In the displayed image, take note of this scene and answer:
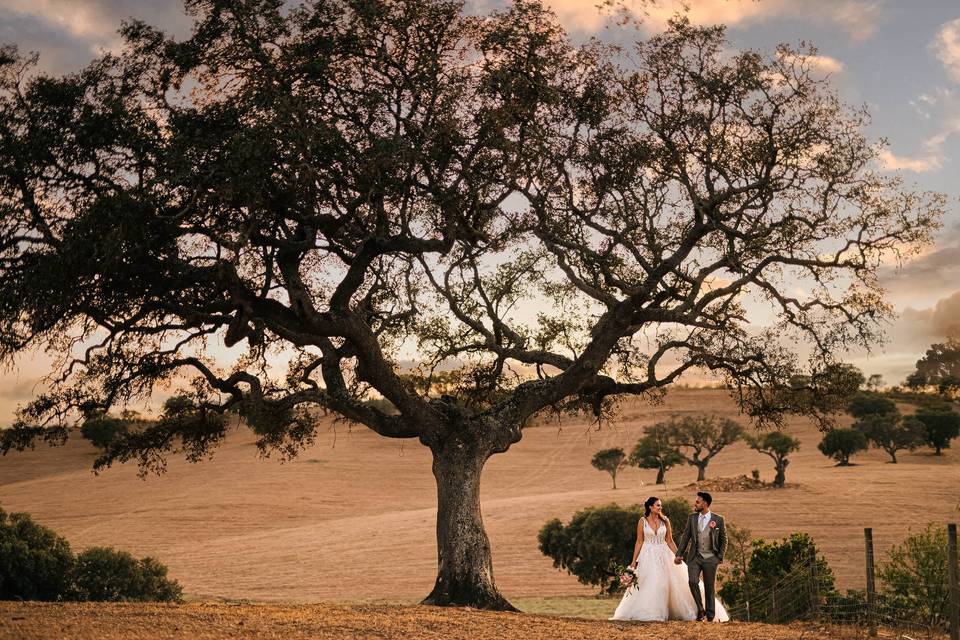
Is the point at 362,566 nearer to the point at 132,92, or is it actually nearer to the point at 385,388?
the point at 385,388

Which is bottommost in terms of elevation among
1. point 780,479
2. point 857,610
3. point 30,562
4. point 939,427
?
point 780,479

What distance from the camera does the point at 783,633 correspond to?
46.5 ft

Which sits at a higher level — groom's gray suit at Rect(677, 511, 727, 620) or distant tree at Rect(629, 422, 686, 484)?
groom's gray suit at Rect(677, 511, 727, 620)

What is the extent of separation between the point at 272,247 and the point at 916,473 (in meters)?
73.4

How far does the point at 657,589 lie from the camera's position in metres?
16.4

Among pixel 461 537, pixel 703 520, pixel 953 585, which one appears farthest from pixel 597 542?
pixel 953 585

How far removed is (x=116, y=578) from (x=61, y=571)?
241cm

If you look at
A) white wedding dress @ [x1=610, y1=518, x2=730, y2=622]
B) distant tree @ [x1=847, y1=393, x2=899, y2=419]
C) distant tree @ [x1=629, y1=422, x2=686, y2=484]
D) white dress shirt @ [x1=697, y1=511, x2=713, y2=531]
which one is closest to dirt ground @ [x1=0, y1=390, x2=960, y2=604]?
distant tree @ [x1=629, y1=422, x2=686, y2=484]

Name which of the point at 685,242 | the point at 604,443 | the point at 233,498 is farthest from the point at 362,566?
the point at 604,443

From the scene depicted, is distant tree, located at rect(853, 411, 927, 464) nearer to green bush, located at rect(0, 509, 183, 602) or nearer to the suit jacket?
green bush, located at rect(0, 509, 183, 602)

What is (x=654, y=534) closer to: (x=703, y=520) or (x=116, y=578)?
(x=703, y=520)

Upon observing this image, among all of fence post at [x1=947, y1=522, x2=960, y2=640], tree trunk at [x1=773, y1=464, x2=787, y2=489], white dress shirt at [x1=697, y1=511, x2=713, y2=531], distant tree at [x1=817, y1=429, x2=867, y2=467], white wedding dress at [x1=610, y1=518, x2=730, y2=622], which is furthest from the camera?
distant tree at [x1=817, y1=429, x2=867, y2=467]

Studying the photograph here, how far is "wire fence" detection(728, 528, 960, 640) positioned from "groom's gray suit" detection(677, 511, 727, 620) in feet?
6.40

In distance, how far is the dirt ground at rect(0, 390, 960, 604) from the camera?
51.5 meters
